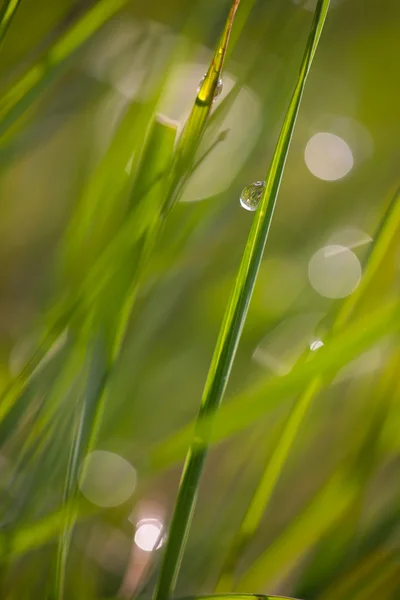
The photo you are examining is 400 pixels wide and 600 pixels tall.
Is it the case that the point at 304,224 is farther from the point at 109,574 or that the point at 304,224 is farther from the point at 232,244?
the point at 109,574

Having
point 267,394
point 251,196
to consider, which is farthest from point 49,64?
point 267,394

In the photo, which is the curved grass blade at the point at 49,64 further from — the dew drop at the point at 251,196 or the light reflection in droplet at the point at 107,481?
the light reflection in droplet at the point at 107,481

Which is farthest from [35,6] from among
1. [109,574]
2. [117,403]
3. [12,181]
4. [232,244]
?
[109,574]

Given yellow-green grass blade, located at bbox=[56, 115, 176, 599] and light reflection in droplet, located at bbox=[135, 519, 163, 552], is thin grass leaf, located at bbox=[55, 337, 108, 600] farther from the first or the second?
light reflection in droplet, located at bbox=[135, 519, 163, 552]

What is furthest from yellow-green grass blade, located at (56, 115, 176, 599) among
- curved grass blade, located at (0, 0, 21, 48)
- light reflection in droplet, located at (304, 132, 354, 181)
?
light reflection in droplet, located at (304, 132, 354, 181)

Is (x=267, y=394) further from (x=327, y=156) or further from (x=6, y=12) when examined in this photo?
→ (x=327, y=156)

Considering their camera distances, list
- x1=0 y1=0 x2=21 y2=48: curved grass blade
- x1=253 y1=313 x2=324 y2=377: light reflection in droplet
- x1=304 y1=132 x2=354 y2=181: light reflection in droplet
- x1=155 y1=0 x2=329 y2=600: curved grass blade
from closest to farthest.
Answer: x1=155 y1=0 x2=329 y2=600: curved grass blade
x1=0 y1=0 x2=21 y2=48: curved grass blade
x1=253 y1=313 x2=324 y2=377: light reflection in droplet
x1=304 y1=132 x2=354 y2=181: light reflection in droplet
